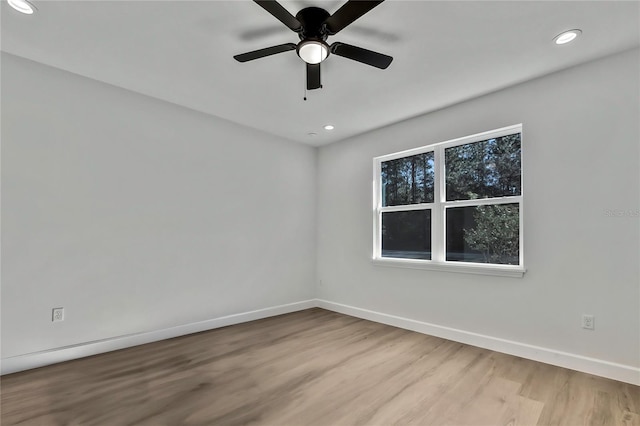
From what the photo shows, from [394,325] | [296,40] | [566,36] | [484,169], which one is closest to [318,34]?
[296,40]

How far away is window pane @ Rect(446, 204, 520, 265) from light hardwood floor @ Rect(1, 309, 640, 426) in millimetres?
963

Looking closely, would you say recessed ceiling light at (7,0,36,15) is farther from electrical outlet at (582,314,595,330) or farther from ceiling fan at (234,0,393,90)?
electrical outlet at (582,314,595,330)

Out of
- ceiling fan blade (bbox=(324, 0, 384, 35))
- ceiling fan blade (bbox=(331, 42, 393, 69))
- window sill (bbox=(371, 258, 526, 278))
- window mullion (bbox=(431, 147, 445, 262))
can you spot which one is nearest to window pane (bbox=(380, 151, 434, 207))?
window mullion (bbox=(431, 147, 445, 262))

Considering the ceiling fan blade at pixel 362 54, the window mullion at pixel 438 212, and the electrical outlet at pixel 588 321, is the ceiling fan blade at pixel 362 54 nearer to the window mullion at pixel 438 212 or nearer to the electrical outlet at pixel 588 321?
the window mullion at pixel 438 212

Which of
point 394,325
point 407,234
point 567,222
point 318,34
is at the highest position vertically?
point 318,34

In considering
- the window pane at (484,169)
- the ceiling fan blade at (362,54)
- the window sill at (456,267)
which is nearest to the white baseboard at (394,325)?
the window sill at (456,267)

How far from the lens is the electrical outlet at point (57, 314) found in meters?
2.80

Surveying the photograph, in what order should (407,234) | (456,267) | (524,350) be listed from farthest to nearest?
(407,234) → (456,267) → (524,350)

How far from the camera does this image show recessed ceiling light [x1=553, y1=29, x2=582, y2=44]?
7.40ft

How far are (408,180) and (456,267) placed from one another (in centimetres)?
131

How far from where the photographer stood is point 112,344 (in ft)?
10.2

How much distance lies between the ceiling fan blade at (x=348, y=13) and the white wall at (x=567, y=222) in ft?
5.50

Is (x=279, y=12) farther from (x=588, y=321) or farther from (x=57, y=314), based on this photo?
(x=588, y=321)

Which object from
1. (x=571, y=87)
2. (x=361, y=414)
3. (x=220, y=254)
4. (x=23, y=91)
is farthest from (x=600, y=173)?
(x=23, y=91)
